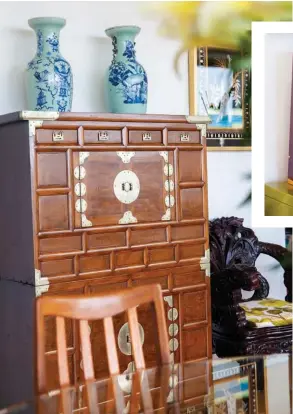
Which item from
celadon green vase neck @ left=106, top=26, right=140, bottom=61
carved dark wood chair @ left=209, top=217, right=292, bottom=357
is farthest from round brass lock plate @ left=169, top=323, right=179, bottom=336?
celadon green vase neck @ left=106, top=26, right=140, bottom=61

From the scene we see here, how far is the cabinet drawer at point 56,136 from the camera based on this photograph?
11.3ft

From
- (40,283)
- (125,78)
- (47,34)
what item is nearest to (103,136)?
(125,78)

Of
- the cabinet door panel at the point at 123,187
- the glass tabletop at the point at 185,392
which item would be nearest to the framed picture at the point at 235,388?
the glass tabletop at the point at 185,392

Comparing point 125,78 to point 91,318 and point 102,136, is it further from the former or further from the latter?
point 91,318

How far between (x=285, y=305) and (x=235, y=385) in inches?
79.5

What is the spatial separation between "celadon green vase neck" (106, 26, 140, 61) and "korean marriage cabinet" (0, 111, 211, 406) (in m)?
0.45

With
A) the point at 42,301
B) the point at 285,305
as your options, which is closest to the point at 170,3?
the point at 285,305

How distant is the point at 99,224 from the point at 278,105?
4.13ft

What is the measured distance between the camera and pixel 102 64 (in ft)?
14.2

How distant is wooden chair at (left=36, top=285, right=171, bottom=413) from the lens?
2.26m

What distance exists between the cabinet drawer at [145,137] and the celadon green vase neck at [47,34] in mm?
591

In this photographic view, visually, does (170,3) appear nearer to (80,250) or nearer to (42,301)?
(80,250)

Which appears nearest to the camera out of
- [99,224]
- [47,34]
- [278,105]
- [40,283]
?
[40,283]

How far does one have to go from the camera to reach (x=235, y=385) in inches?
97.5
